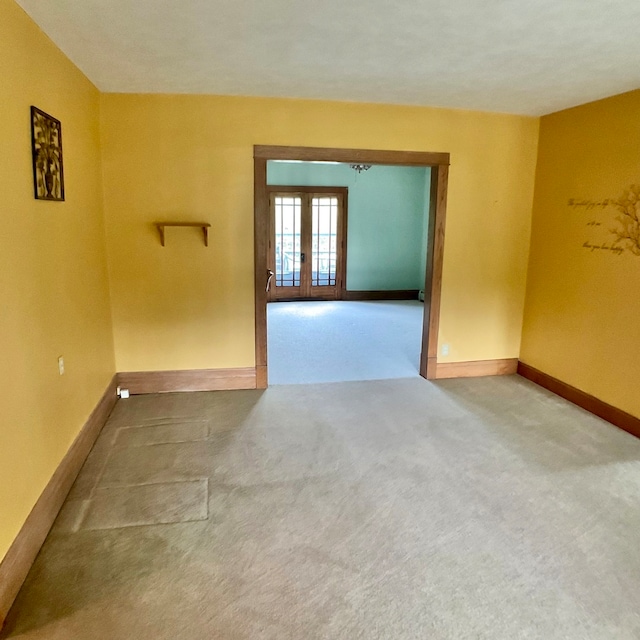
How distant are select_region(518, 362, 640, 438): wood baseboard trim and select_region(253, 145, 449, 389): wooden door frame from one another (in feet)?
3.10

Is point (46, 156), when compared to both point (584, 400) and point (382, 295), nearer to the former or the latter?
point (584, 400)

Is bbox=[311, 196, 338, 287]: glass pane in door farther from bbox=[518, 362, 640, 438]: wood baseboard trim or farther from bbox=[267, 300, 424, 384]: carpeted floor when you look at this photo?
bbox=[518, 362, 640, 438]: wood baseboard trim

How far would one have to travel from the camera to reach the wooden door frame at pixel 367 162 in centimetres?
412

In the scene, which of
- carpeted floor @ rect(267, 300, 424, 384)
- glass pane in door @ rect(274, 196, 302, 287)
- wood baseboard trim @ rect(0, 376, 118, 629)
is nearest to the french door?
glass pane in door @ rect(274, 196, 302, 287)

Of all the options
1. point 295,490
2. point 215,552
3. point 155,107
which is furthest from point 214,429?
point 155,107

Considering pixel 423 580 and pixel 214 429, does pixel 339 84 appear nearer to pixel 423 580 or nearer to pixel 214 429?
pixel 214 429

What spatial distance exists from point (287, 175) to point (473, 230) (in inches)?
200

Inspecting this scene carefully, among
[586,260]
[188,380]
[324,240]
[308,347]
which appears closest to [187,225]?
[188,380]

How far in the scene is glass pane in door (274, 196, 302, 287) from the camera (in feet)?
29.7

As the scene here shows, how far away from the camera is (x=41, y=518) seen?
2314 mm

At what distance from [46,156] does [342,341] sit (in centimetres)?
415

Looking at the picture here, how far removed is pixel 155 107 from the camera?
12.7ft

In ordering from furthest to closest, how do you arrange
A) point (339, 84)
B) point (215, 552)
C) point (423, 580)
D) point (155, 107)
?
1. point (155, 107)
2. point (339, 84)
3. point (215, 552)
4. point (423, 580)

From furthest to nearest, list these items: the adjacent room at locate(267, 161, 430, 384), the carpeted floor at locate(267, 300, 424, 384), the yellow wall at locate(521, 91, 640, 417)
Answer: the adjacent room at locate(267, 161, 430, 384) → the carpeted floor at locate(267, 300, 424, 384) → the yellow wall at locate(521, 91, 640, 417)
